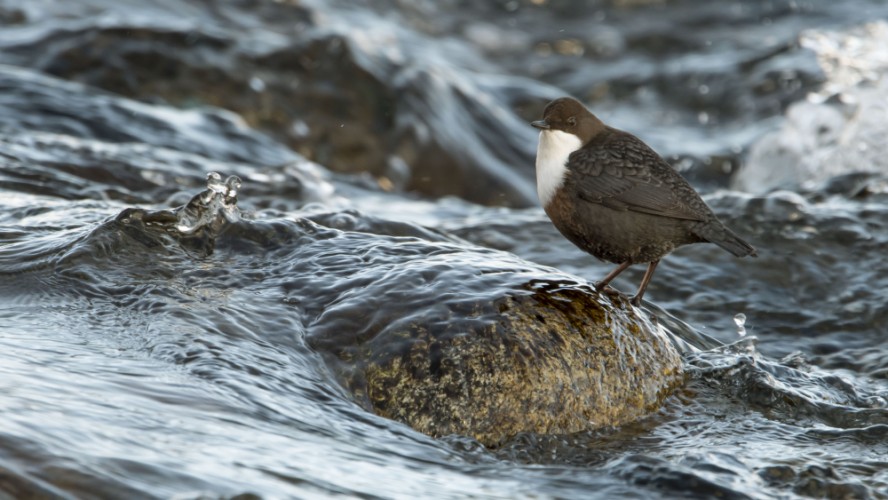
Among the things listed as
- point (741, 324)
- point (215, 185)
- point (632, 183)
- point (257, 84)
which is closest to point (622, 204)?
point (632, 183)

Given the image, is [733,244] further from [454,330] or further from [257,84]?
[257,84]

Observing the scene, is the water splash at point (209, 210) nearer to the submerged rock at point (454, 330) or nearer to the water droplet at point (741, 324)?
the submerged rock at point (454, 330)

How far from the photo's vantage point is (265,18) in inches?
444

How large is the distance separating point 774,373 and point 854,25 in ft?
31.7

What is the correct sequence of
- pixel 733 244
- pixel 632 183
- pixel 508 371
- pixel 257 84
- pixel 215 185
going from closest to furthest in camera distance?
pixel 508 371
pixel 733 244
pixel 632 183
pixel 215 185
pixel 257 84

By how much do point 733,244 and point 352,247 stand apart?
1592 mm

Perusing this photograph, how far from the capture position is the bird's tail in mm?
4680

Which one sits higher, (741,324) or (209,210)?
(209,210)

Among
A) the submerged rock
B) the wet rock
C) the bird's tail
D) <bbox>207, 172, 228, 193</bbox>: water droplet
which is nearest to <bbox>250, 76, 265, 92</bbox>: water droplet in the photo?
<bbox>207, 172, 228, 193</bbox>: water droplet

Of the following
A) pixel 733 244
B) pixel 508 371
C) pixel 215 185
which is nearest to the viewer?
pixel 508 371

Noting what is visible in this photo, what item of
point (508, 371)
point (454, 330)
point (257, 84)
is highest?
point (257, 84)

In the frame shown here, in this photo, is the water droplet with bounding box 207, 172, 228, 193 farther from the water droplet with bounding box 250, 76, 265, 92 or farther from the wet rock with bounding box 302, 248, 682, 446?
the water droplet with bounding box 250, 76, 265, 92

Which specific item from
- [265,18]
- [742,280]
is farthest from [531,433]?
[265,18]

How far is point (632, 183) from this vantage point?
4.80 meters
